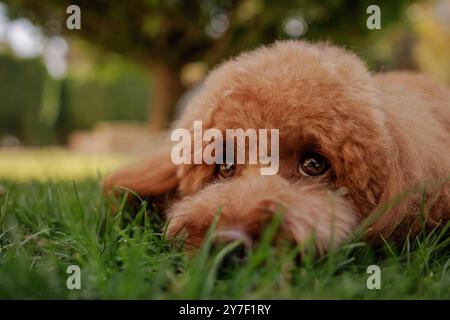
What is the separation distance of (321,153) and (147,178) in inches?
40.8

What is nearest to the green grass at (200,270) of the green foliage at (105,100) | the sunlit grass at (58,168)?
the sunlit grass at (58,168)

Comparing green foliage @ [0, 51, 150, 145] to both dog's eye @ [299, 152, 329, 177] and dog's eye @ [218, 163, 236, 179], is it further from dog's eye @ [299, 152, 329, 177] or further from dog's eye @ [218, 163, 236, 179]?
dog's eye @ [299, 152, 329, 177]

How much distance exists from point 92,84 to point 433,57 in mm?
12066

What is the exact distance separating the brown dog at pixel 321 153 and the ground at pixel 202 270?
0.09 m

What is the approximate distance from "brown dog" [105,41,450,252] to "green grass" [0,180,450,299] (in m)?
0.09

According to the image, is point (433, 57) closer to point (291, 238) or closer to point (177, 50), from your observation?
point (177, 50)

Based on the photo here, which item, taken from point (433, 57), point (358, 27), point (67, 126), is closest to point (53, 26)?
point (358, 27)

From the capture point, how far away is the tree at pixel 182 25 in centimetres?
720

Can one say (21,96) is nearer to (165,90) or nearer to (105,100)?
(105,100)

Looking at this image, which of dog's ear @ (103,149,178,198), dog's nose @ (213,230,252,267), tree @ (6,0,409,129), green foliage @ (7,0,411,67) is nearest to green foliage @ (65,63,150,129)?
tree @ (6,0,409,129)

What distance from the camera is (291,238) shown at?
160 centimetres

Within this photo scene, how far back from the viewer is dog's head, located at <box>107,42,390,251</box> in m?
1.74

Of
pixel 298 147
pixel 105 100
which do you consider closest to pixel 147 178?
pixel 298 147

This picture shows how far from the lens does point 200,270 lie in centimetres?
144
